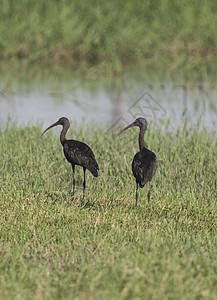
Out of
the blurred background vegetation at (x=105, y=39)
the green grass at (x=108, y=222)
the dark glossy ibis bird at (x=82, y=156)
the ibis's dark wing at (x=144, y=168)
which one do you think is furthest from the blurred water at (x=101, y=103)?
the ibis's dark wing at (x=144, y=168)

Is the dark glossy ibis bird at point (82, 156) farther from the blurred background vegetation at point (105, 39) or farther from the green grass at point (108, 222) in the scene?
the blurred background vegetation at point (105, 39)

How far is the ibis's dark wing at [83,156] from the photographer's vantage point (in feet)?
22.8

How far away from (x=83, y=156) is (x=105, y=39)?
11.0m

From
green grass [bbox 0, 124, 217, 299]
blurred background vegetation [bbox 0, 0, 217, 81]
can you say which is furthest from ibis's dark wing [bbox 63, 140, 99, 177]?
blurred background vegetation [bbox 0, 0, 217, 81]

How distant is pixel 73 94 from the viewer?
14672 millimetres

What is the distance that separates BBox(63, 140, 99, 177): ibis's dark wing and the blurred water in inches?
189

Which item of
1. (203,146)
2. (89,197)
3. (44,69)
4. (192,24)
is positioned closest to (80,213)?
(89,197)

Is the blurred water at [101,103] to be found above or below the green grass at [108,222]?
above

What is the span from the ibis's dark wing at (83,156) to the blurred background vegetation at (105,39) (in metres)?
9.37

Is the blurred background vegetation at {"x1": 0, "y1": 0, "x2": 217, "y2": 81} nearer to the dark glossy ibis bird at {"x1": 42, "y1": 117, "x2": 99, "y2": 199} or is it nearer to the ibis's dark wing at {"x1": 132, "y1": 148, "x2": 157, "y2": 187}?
the dark glossy ibis bird at {"x1": 42, "y1": 117, "x2": 99, "y2": 199}

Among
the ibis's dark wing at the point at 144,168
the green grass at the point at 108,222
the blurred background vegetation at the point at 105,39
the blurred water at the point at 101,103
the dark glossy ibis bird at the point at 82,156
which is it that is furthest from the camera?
the blurred background vegetation at the point at 105,39

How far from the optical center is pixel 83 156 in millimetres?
7004

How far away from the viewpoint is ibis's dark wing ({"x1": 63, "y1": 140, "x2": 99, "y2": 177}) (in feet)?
22.8

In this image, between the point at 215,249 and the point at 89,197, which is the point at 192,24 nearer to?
the point at 89,197
